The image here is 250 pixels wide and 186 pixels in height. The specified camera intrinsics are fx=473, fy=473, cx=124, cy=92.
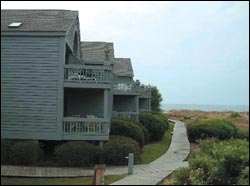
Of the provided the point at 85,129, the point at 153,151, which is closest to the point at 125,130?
the point at 153,151

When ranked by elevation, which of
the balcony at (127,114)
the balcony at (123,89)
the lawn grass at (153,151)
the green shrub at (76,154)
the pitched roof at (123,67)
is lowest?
the lawn grass at (153,151)

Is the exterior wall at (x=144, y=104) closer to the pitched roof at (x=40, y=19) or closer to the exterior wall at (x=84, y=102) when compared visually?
the exterior wall at (x=84, y=102)

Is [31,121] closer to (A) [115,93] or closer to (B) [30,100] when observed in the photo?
(B) [30,100]

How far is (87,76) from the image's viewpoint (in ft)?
71.3

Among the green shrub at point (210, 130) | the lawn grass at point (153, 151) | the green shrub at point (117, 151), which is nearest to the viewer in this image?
the green shrub at point (117, 151)

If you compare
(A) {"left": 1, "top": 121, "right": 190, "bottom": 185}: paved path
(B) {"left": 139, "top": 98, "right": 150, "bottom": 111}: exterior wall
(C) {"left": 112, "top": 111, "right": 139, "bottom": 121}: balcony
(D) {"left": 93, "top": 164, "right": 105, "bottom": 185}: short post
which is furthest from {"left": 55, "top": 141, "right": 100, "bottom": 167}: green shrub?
(B) {"left": 139, "top": 98, "right": 150, "bottom": 111}: exterior wall

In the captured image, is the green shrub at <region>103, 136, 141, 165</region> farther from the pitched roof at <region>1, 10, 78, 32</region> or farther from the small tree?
the small tree

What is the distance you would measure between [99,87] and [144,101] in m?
27.1

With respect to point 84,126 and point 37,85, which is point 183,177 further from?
point 37,85

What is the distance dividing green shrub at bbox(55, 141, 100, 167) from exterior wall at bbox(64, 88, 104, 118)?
472 cm

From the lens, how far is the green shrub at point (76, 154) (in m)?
19.3

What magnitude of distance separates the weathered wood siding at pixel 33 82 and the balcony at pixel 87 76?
46 centimetres

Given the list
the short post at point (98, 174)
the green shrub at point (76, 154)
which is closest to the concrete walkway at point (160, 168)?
the green shrub at point (76, 154)

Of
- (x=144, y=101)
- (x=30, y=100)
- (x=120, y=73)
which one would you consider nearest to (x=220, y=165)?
(x=30, y=100)
